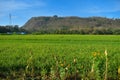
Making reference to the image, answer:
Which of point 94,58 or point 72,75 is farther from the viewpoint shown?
point 72,75

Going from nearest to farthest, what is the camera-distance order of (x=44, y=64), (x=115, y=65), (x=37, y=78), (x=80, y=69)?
1. (x=37, y=78)
2. (x=80, y=69)
3. (x=115, y=65)
4. (x=44, y=64)

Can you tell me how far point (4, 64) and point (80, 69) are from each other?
396 cm

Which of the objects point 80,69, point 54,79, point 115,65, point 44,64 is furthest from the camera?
point 44,64

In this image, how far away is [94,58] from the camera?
8688 millimetres

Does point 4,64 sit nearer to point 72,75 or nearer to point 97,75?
point 72,75

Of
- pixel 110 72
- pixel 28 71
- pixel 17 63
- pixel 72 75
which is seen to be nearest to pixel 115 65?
pixel 110 72

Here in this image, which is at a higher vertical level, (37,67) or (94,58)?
(94,58)

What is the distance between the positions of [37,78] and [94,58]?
2.62m

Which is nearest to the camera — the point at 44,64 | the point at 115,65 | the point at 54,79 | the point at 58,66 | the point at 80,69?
the point at 54,79

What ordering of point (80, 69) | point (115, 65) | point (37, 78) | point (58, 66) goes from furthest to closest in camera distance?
point (115, 65)
point (80, 69)
point (37, 78)
point (58, 66)

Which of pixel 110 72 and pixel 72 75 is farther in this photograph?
pixel 110 72

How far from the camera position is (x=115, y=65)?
499 inches

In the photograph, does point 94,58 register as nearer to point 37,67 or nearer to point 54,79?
point 54,79

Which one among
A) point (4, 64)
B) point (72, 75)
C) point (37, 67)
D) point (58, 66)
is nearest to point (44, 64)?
point (37, 67)
